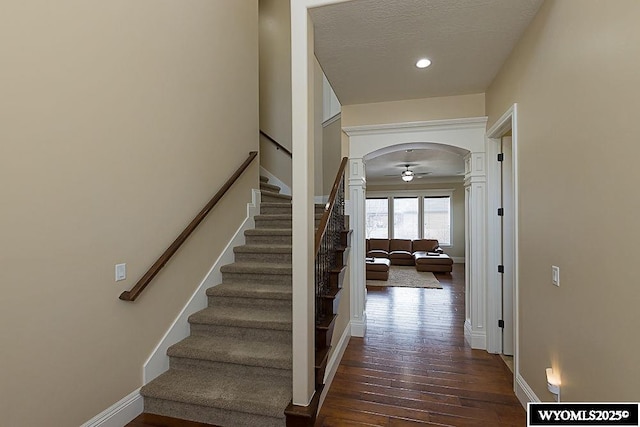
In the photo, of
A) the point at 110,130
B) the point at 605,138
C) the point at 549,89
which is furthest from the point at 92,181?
the point at 549,89

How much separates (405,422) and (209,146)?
2.88m

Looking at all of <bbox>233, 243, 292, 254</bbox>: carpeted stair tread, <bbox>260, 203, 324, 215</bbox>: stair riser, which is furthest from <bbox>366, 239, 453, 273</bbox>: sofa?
<bbox>233, 243, 292, 254</bbox>: carpeted stair tread

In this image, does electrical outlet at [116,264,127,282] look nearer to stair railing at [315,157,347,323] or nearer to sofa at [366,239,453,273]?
stair railing at [315,157,347,323]

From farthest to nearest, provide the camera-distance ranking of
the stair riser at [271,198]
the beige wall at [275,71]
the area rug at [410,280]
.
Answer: the area rug at [410,280], the beige wall at [275,71], the stair riser at [271,198]

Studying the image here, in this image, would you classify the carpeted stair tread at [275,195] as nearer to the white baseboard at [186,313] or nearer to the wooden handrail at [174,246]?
the white baseboard at [186,313]

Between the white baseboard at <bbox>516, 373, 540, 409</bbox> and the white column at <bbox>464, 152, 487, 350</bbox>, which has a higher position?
the white column at <bbox>464, 152, 487, 350</bbox>

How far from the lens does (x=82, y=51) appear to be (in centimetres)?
185

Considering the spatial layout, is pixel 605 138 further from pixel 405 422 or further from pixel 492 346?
pixel 492 346

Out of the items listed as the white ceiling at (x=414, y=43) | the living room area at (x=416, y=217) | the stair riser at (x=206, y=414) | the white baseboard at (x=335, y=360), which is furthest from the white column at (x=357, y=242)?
the living room area at (x=416, y=217)

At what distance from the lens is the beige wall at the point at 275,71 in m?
5.30

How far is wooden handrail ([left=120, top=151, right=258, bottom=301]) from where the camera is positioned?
211cm

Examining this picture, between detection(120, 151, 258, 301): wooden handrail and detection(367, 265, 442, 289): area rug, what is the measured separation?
4635mm

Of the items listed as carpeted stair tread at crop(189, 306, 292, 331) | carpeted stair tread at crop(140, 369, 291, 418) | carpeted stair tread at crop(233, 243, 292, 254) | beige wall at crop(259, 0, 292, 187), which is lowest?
carpeted stair tread at crop(140, 369, 291, 418)

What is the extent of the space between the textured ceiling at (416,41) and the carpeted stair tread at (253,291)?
2.13 meters
